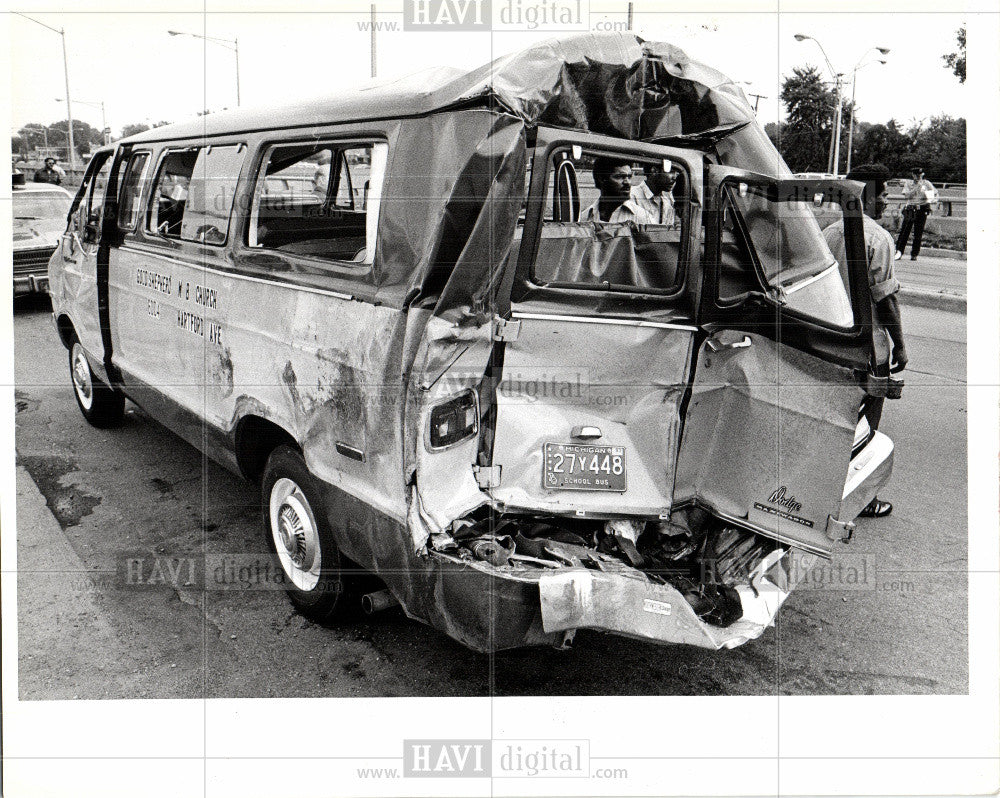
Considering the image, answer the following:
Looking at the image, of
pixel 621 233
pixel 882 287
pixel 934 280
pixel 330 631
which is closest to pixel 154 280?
pixel 330 631

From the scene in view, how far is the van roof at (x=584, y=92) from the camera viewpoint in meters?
2.92

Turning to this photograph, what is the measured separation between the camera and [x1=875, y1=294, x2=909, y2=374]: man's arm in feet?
15.7

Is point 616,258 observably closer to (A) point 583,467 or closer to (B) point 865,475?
(A) point 583,467

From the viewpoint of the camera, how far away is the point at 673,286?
328 cm

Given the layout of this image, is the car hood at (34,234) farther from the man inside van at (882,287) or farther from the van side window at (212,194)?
the man inside van at (882,287)

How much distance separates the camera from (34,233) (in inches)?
397

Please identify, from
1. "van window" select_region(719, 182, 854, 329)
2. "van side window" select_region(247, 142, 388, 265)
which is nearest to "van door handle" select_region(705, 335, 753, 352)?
"van window" select_region(719, 182, 854, 329)

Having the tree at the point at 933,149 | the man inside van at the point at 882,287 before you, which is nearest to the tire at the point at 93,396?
the man inside van at the point at 882,287

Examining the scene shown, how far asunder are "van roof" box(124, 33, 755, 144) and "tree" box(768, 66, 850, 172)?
37.3 feet

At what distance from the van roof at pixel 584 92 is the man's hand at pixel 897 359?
192 cm

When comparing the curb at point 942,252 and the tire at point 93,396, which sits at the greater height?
the curb at point 942,252

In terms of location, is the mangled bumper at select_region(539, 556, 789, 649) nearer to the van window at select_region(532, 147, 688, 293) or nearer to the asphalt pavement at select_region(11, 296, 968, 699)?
the asphalt pavement at select_region(11, 296, 968, 699)

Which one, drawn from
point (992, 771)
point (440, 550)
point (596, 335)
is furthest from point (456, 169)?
point (992, 771)

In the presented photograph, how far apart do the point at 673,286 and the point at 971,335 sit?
4.75 feet
